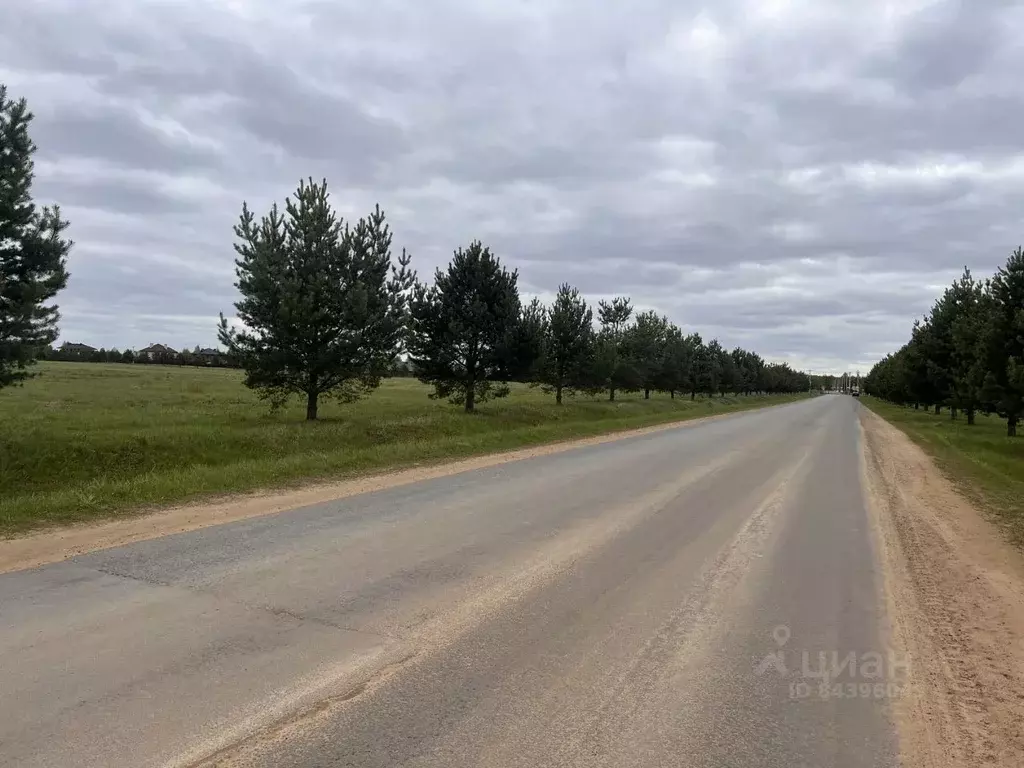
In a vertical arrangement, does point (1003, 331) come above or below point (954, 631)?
above

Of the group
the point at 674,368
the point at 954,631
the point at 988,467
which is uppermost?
the point at 674,368

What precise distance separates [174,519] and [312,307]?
12.1m

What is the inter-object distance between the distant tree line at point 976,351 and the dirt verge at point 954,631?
1362 cm

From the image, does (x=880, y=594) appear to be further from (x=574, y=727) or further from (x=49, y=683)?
(x=49, y=683)

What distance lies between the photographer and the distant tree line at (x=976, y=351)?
23688 millimetres

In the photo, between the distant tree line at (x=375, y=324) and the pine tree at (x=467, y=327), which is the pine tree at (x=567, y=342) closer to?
the distant tree line at (x=375, y=324)

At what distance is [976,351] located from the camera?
89.7 ft

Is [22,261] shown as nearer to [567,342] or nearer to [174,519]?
[174,519]

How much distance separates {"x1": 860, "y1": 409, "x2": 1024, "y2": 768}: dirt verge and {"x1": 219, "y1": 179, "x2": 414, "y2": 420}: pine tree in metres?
14.5

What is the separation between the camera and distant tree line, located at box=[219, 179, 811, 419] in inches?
779

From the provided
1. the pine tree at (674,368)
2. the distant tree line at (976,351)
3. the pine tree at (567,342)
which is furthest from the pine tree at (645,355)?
the distant tree line at (976,351)

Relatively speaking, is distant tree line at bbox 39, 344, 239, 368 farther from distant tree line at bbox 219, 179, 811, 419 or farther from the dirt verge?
the dirt verge

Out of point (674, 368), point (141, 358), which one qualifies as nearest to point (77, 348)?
point (141, 358)

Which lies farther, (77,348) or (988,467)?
(77,348)
